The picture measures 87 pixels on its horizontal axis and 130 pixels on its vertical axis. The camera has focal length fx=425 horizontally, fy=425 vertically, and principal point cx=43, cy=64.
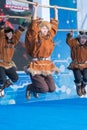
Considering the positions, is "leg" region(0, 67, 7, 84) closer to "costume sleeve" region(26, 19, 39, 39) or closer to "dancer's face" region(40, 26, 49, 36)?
"costume sleeve" region(26, 19, 39, 39)

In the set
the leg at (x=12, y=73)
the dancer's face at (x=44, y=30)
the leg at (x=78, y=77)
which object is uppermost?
the dancer's face at (x=44, y=30)

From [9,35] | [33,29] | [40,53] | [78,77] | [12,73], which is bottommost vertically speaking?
[78,77]

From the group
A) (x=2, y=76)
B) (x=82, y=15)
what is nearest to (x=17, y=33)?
(x=2, y=76)

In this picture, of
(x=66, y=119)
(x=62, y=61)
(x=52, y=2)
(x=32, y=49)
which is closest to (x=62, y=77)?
(x=62, y=61)

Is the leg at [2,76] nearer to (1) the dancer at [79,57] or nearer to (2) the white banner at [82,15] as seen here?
(1) the dancer at [79,57]

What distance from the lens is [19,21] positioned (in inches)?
246

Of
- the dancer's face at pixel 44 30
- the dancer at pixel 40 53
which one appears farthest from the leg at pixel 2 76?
the dancer's face at pixel 44 30

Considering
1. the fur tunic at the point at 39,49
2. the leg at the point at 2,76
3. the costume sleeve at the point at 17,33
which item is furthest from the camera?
the costume sleeve at the point at 17,33

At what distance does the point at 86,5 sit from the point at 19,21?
62.0 inches

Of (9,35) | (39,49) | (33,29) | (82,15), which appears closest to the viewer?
(33,29)

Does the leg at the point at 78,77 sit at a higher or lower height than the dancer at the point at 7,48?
lower

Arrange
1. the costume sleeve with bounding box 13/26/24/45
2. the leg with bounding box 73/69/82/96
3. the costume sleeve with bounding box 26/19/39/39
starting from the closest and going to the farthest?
1. the costume sleeve with bounding box 26/19/39/39
2. the costume sleeve with bounding box 13/26/24/45
3. the leg with bounding box 73/69/82/96

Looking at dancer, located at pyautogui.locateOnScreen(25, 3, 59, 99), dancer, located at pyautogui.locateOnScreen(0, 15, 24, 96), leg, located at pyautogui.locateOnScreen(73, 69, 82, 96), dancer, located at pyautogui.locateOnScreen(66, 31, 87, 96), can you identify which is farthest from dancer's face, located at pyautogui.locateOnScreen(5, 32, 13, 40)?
leg, located at pyautogui.locateOnScreen(73, 69, 82, 96)

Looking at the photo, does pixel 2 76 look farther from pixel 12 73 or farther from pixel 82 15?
pixel 82 15
